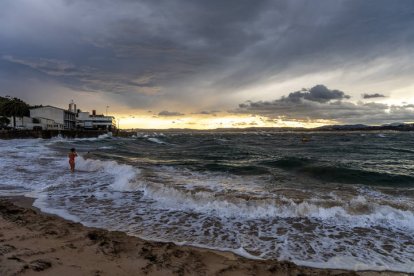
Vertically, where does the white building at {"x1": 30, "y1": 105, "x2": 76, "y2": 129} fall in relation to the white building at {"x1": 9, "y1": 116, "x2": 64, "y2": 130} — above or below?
above

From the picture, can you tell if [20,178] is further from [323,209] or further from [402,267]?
[402,267]

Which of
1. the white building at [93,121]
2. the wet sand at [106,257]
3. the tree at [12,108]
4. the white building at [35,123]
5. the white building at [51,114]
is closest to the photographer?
the wet sand at [106,257]

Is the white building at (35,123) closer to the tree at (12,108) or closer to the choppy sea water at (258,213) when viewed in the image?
the tree at (12,108)

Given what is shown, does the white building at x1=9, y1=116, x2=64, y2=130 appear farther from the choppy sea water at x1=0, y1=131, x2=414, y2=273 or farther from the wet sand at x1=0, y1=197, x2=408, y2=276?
the wet sand at x1=0, y1=197, x2=408, y2=276

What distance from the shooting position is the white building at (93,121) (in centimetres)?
11600

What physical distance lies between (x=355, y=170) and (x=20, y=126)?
267ft

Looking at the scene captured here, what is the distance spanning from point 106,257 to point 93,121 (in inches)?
4826

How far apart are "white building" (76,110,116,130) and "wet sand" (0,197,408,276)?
115 meters

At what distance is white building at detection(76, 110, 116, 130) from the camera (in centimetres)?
11600

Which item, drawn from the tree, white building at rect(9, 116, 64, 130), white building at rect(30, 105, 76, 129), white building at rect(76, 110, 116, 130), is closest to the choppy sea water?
the tree

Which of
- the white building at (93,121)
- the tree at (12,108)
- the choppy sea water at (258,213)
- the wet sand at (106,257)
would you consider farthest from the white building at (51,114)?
the wet sand at (106,257)

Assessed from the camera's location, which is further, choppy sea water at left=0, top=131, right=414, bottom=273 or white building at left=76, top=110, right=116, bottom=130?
white building at left=76, top=110, right=116, bottom=130

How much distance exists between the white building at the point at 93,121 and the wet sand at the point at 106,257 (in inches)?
4532

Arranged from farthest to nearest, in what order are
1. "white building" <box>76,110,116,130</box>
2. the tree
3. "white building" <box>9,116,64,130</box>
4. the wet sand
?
"white building" <box>76,110,116,130</box>, "white building" <box>9,116,64,130</box>, the tree, the wet sand
